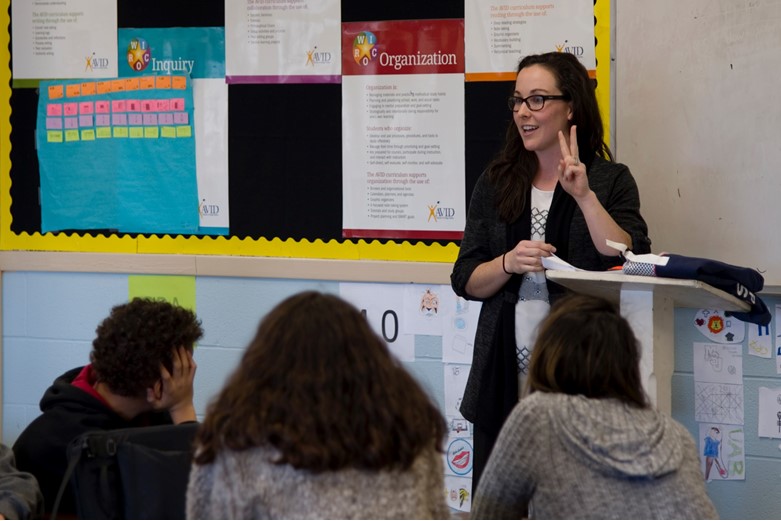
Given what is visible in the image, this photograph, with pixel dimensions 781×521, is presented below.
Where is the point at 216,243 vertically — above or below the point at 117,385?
above

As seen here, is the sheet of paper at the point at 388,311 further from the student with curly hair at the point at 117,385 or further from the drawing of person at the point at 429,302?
the student with curly hair at the point at 117,385

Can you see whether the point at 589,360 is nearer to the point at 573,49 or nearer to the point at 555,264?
the point at 555,264

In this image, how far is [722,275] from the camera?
7.63 ft

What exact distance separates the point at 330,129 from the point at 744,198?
1351 mm

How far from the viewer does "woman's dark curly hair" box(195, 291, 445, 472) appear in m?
1.59

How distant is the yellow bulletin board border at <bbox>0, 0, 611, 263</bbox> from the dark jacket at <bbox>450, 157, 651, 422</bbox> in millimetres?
546

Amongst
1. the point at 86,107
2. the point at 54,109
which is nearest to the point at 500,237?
the point at 86,107

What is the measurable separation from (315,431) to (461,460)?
1958 millimetres

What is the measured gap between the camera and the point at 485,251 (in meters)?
2.80

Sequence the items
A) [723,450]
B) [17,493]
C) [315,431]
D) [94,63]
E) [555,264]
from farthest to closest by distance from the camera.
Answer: [94,63]
[723,450]
[555,264]
[17,493]
[315,431]

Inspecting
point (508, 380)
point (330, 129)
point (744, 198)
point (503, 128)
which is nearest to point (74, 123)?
point (330, 129)

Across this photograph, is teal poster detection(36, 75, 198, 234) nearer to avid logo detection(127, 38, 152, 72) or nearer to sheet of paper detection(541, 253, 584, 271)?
avid logo detection(127, 38, 152, 72)

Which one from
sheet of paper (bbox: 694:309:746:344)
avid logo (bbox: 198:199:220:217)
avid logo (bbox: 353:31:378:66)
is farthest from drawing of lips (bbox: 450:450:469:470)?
avid logo (bbox: 353:31:378:66)

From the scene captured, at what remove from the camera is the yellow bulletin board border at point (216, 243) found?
10.4 feet
